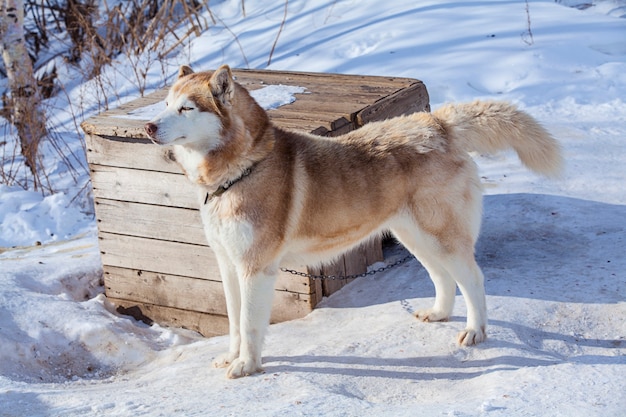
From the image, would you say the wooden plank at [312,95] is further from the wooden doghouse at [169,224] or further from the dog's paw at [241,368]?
the dog's paw at [241,368]

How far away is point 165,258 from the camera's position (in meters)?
4.79

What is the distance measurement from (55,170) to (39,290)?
3.69 meters

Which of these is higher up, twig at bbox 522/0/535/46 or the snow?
twig at bbox 522/0/535/46

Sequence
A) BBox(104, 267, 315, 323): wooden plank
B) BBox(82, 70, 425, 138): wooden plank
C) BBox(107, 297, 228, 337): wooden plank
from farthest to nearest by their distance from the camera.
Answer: BBox(107, 297, 228, 337): wooden plank, BBox(82, 70, 425, 138): wooden plank, BBox(104, 267, 315, 323): wooden plank

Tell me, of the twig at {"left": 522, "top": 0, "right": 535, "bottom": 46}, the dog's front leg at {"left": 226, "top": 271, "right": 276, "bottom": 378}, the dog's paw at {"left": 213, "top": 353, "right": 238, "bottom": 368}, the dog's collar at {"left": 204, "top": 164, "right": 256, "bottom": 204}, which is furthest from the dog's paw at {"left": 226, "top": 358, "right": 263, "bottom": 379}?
the twig at {"left": 522, "top": 0, "right": 535, "bottom": 46}

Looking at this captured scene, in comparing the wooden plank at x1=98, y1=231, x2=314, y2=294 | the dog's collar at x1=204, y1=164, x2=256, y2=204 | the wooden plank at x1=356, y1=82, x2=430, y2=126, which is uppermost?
the dog's collar at x1=204, y1=164, x2=256, y2=204

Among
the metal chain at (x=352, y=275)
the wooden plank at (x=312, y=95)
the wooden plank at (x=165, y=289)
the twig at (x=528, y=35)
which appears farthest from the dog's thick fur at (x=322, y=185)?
the twig at (x=528, y=35)

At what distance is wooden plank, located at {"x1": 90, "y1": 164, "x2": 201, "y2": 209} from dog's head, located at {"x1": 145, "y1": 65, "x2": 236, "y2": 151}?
105cm

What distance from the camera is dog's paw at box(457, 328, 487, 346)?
384 cm

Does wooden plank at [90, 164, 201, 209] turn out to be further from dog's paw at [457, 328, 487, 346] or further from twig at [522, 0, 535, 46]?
twig at [522, 0, 535, 46]

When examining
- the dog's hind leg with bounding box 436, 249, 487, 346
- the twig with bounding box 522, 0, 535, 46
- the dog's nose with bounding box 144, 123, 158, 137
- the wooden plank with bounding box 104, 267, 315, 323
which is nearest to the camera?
the dog's nose with bounding box 144, 123, 158, 137

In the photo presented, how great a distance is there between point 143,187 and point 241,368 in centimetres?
145

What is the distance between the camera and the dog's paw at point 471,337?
3838 mm

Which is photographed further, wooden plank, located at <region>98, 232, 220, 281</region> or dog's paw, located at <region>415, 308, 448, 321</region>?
wooden plank, located at <region>98, 232, 220, 281</region>
